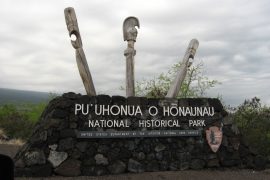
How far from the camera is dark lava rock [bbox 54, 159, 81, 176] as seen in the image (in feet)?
29.4

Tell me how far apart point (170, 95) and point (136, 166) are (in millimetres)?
2584

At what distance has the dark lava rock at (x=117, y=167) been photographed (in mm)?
9320

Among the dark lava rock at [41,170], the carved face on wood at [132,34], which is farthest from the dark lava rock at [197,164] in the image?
the carved face on wood at [132,34]

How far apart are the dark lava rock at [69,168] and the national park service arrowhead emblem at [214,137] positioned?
132 inches

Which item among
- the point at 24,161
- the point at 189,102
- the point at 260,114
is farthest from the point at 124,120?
the point at 260,114

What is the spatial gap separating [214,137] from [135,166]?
2256 millimetres

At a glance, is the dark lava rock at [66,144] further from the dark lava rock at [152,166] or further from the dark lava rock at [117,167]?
the dark lava rock at [152,166]

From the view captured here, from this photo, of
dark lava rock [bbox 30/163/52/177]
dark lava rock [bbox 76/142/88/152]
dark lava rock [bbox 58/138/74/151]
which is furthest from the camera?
dark lava rock [bbox 76/142/88/152]

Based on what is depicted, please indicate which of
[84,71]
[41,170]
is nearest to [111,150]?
[41,170]

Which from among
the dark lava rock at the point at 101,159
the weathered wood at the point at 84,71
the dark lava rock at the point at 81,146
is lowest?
the dark lava rock at the point at 101,159

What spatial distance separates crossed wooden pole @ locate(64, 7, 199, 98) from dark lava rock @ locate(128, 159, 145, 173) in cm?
211

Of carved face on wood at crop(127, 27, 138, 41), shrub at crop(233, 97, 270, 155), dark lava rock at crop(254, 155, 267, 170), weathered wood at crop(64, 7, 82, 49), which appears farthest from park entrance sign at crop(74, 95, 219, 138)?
shrub at crop(233, 97, 270, 155)

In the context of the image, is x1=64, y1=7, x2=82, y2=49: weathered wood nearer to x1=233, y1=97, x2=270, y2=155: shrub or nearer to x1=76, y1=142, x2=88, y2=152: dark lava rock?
x1=76, y1=142, x2=88, y2=152: dark lava rock

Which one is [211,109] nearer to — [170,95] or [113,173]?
[170,95]
